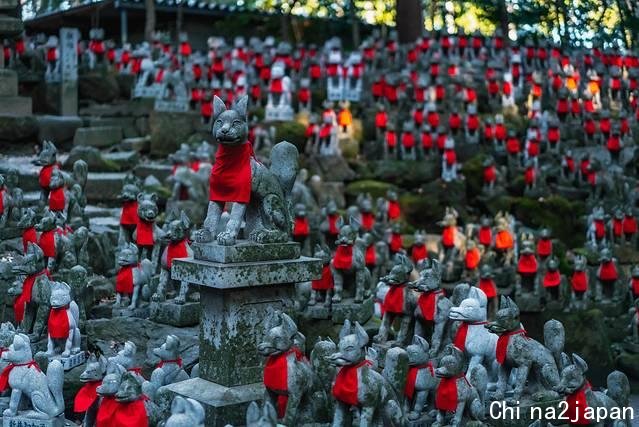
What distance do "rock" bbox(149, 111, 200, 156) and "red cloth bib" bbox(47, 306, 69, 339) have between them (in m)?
11.6

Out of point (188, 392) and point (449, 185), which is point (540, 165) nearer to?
point (449, 185)

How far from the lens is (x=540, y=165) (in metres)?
22.6

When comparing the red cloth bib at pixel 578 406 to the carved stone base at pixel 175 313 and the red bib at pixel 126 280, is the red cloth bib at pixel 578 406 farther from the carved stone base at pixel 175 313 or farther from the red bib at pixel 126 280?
the red bib at pixel 126 280

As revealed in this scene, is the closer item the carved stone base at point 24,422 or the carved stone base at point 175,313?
the carved stone base at point 24,422

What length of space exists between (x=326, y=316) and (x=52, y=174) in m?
4.18

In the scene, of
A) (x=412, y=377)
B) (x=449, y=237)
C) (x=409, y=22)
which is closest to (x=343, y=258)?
(x=412, y=377)

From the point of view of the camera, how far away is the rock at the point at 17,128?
62.0 ft

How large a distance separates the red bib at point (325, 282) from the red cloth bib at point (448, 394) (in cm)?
375

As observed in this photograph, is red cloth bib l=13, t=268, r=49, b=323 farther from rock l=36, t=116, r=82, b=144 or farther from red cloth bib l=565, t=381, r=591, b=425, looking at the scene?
rock l=36, t=116, r=82, b=144

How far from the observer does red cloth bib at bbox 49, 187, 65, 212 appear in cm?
1252

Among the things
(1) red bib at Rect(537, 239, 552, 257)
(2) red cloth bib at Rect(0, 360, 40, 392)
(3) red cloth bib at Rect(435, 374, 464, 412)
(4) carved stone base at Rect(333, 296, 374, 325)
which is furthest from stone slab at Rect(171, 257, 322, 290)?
(1) red bib at Rect(537, 239, 552, 257)

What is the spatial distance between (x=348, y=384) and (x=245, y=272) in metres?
1.13

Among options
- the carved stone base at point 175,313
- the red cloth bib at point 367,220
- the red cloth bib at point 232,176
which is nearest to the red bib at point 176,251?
the carved stone base at point 175,313

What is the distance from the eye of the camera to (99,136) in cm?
2053
